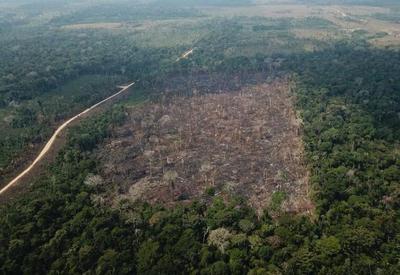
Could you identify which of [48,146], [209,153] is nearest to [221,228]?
[209,153]

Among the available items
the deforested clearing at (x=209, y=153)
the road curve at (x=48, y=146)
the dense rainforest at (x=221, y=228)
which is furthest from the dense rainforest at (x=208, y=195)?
the deforested clearing at (x=209, y=153)

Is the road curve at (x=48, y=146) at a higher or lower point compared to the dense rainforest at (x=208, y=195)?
lower

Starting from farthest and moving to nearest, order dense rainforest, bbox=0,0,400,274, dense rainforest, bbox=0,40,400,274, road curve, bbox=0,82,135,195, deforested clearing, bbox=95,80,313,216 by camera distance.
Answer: road curve, bbox=0,82,135,195, deforested clearing, bbox=95,80,313,216, dense rainforest, bbox=0,0,400,274, dense rainforest, bbox=0,40,400,274

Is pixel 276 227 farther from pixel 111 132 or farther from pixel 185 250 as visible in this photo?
pixel 111 132

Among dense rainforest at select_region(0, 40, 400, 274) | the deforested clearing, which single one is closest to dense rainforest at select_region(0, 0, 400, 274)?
dense rainforest at select_region(0, 40, 400, 274)

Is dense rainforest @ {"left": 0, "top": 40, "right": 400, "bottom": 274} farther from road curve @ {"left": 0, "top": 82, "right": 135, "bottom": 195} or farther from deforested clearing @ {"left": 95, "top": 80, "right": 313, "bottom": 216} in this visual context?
road curve @ {"left": 0, "top": 82, "right": 135, "bottom": 195}

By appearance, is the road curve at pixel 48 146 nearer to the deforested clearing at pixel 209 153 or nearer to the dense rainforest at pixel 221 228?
the dense rainforest at pixel 221 228
